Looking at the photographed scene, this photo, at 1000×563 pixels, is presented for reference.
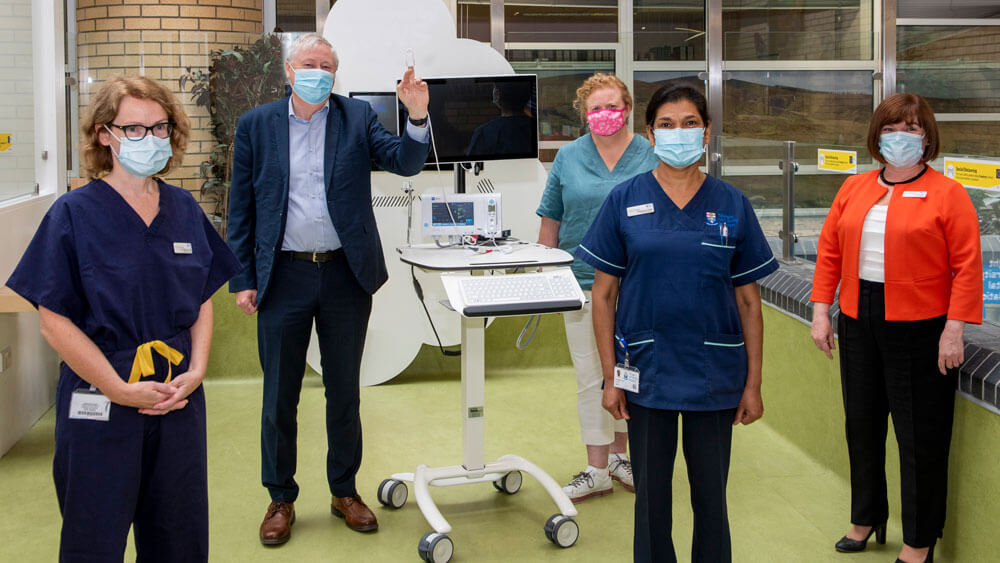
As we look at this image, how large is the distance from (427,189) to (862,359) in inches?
109

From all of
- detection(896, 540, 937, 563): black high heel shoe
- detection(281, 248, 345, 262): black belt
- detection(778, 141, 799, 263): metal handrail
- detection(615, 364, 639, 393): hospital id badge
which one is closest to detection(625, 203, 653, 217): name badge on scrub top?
detection(615, 364, 639, 393): hospital id badge

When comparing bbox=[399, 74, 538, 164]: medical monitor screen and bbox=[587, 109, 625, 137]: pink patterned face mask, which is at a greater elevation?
bbox=[399, 74, 538, 164]: medical monitor screen

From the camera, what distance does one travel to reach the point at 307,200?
3.29 metres

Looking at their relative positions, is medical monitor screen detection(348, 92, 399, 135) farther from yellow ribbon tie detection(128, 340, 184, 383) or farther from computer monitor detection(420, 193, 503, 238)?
yellow ribbon tie detection(128, 340, 184, 383)

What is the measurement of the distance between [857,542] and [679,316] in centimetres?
138

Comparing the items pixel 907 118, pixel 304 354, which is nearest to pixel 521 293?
pixel 304 354

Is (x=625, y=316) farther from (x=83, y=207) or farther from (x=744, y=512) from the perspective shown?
(x=744, y=512)

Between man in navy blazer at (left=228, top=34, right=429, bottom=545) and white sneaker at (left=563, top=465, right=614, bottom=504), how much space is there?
958 millimetres

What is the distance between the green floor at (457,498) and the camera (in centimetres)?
337

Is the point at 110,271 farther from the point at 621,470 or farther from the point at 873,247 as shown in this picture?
the point at 621,470

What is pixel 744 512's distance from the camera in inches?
144

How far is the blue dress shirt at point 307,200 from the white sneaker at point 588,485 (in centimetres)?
129

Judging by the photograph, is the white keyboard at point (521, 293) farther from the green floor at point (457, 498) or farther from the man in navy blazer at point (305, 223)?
the green floor at point (457, 498)

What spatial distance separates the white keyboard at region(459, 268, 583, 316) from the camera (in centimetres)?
317
